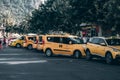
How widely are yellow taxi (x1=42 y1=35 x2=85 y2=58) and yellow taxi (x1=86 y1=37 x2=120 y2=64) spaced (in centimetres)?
144

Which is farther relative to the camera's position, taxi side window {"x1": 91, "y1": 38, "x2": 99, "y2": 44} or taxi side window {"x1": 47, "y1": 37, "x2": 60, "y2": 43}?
taxi side window {"x1": 47, "y1": 37, "x2": 60, "y2": 43}

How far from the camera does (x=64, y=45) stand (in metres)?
26.5

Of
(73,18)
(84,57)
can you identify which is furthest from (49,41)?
(73,18)

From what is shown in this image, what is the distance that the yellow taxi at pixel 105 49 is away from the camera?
68.8ft

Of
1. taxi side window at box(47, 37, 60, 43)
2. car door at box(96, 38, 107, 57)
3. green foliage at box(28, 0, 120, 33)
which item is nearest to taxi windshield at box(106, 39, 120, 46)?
car door at box(96, 38, 107, 57)

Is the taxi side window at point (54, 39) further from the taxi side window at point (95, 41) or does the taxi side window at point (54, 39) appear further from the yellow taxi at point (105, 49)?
the taxi side window at point (95, 41)

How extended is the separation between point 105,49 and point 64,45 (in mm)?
5414

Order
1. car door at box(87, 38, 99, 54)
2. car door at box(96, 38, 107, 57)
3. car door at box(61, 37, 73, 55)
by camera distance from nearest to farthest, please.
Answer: car door at box(96, 38, 107, 57) < car door at box(87, 38, 99, 54) < car door at box(61, 37, 73, 55)

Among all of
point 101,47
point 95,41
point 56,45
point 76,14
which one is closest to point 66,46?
point 56,45

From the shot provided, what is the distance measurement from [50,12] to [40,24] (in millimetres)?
6651

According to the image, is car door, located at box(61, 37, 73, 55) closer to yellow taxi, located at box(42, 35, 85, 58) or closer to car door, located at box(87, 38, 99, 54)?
yellow taxi, located at box(42, 35, 85, 58)

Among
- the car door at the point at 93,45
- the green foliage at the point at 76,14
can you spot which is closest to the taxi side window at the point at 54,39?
the car door at the point at 93,45

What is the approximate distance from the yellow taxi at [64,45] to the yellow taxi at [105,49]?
144 centimetres

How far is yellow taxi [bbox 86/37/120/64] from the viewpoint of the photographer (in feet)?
68.8
